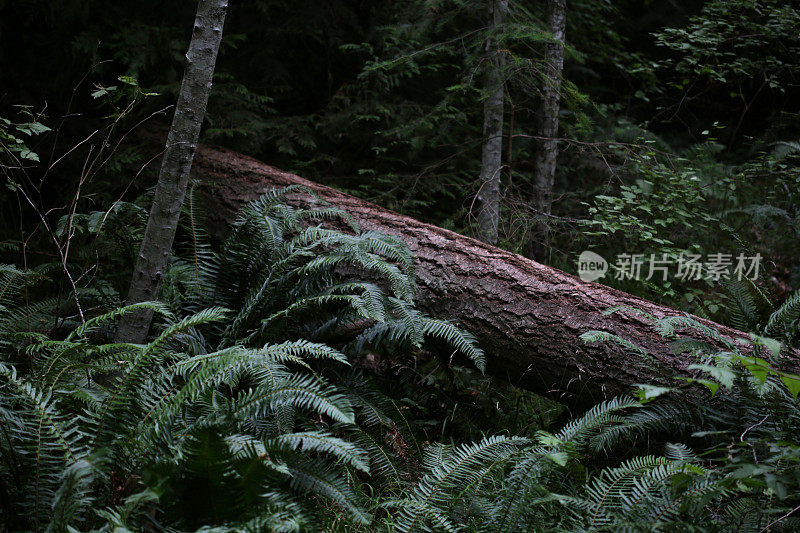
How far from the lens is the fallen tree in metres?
2.62

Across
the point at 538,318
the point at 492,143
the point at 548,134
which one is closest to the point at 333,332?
the point at 538,318

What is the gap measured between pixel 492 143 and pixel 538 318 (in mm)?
2203

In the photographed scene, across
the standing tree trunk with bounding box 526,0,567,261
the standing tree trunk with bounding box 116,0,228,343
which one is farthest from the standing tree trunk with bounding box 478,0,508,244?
the standing tree trunk with bounding box 116,0,228,343

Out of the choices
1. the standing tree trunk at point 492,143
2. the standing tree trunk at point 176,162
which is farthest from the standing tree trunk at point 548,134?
the standing tree trunk at point 176,162

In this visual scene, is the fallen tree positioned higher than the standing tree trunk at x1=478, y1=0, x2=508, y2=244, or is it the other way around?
the standing tree trunk at x1=478, y1=0, x2=508, y2=244

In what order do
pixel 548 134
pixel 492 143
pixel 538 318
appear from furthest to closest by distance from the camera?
1. pixel 548 134
2. pixel 492 143
3. pixel 538 318

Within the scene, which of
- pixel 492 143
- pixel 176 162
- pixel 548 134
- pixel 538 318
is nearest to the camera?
pixel 176 162

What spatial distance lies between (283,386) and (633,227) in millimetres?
3498

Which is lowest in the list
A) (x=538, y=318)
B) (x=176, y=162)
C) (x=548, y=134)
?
(x=538, y=318)

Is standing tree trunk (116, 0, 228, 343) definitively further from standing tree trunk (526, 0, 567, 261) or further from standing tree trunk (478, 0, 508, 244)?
standing tree trunk (526, 0, 567, 261)

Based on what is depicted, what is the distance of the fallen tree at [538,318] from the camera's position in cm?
262

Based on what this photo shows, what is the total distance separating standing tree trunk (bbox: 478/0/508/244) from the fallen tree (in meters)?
1.11

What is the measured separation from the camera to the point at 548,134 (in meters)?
4.90

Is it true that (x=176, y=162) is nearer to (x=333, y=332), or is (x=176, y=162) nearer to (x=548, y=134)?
(x=333, y=332)
